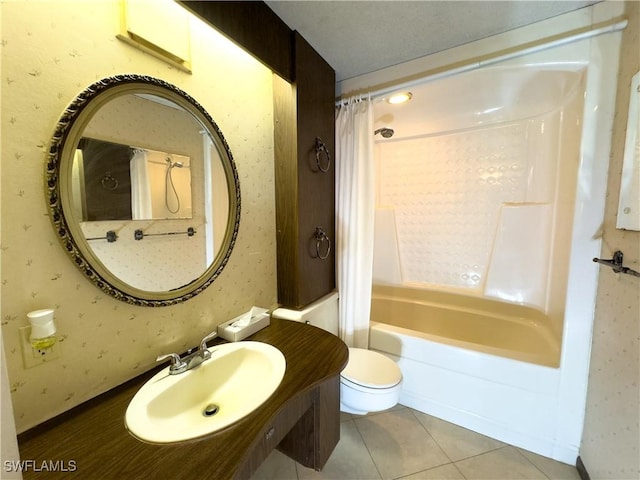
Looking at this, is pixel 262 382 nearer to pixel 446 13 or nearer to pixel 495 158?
pixel 446 13

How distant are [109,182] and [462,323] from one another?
9.06 ft

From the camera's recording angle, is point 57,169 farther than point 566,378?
No

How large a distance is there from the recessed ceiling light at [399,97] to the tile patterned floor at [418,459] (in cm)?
224

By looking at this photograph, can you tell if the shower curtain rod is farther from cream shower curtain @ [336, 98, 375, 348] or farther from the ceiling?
cream shower curtain @ [336, 98, 375, 348]

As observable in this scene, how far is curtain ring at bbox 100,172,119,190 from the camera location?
0.80m

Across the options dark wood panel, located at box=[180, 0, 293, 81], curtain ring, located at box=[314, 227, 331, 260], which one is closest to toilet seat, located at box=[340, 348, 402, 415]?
curtain ring, located at box=[314, 227, 331, 260]

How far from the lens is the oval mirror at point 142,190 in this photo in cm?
73

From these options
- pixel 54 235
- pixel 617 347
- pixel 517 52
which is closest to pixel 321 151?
pixel 517 52

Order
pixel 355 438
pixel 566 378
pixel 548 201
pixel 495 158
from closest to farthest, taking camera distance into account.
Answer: pixel 566 378 → pixel 355 438 → pixel 548 201 → pixel 495 158

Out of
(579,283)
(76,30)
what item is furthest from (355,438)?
(76,30)

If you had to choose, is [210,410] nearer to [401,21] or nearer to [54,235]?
[54,235]

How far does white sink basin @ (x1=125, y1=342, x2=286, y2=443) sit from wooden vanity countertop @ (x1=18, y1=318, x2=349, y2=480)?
0.03 metres

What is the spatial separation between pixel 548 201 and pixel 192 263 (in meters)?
2.69

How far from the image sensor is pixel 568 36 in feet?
4.07
